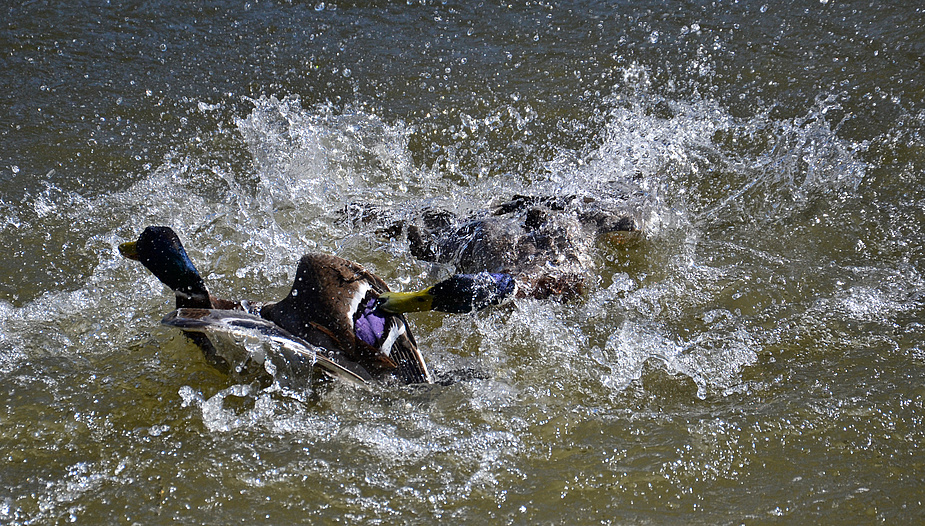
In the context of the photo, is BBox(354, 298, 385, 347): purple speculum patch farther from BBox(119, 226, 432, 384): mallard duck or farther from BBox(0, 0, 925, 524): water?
BBox(0, 0, 925, 524): water

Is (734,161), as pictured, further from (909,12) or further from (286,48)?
(286,48)

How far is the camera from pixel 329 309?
2.61 meters

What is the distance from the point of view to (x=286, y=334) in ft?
7.56

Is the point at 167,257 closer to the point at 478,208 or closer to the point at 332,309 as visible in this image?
the point at 332,309

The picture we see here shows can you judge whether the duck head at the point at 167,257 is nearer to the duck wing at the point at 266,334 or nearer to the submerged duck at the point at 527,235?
the duck wing at the point at 266,334

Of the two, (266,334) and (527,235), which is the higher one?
(527,235)

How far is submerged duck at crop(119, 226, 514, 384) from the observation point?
2.35 metres

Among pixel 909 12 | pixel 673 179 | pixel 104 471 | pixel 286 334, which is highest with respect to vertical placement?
pixel 909 12

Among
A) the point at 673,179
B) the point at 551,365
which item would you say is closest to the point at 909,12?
the point at 673,179

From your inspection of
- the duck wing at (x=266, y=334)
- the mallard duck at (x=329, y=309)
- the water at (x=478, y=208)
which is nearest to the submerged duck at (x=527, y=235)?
the water at (x=478, y=208)

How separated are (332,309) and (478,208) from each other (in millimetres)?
1445

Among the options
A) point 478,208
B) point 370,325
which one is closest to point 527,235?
point 478,208

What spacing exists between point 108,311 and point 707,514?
2.56 metres

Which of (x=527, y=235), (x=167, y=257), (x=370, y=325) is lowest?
(x=370, y=325)
